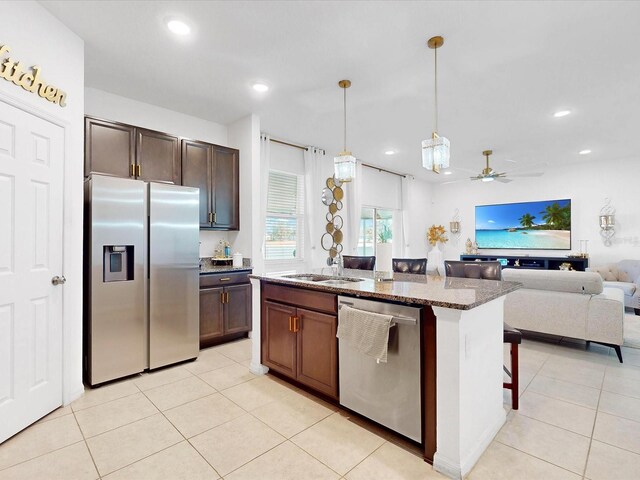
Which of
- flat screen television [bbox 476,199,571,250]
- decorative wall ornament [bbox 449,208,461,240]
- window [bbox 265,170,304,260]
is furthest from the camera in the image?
decorative wall ornament [bbox 449,208,461,240]

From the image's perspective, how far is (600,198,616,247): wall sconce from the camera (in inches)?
249

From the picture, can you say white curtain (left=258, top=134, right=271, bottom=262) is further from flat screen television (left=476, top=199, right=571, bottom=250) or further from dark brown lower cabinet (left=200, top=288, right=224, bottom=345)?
flat screen television (left=476, top=199, right=571, bottom=250)

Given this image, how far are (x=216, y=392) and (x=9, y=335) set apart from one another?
147 cm

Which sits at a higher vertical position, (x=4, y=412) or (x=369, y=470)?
(x=4, y=412)

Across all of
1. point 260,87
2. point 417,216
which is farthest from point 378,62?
point 417,216

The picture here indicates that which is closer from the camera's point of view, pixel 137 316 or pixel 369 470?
pixel 369 470

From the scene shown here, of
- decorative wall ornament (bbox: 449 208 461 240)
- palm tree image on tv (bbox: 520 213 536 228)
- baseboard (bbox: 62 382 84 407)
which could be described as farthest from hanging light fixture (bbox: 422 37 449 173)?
decorative wall ornament (bbox: 449 208 461 240)

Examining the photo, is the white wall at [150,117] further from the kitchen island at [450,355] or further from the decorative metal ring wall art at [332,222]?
the kitchen island at [450,355]

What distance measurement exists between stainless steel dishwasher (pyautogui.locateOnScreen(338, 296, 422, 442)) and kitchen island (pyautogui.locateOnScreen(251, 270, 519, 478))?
5 centimetres

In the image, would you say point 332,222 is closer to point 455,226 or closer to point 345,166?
point 345,166

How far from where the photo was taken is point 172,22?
2.45 metres

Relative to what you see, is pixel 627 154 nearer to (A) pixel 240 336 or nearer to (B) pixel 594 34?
(B) pixel 594 34

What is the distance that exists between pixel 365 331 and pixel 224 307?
7.69 ft

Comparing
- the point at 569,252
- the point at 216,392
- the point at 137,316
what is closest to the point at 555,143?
the point at 569,252
